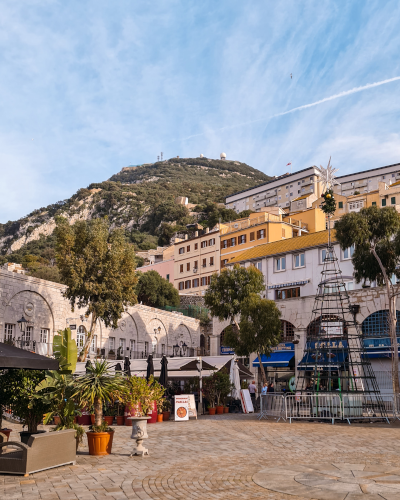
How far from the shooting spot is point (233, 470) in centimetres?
1029

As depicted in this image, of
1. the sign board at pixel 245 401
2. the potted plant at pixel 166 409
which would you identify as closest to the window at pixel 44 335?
the potted plant at pixel 166 409

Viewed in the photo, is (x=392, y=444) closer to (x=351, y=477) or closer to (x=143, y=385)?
(x=351, y=477)

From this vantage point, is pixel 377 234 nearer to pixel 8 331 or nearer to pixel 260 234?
pixel 8 331

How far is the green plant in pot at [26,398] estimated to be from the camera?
37.6 feet

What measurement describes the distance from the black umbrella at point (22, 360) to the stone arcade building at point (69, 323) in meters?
17.5

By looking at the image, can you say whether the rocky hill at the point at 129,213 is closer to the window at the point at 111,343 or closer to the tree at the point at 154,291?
the tree at the point at 154,291

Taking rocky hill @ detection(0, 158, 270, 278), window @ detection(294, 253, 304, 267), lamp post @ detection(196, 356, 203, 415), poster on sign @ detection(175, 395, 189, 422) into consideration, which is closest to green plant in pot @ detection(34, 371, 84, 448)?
poster on sign @ detection(175, 395, 189, 422)

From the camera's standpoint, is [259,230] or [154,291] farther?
[154,291]

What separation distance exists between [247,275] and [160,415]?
1469 centimetres

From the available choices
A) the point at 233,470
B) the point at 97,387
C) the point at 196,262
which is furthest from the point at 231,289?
the point at 196,262

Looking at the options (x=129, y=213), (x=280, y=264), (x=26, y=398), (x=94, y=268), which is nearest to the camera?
(x=26, y=398)

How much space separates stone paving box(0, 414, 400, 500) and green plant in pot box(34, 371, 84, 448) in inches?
34.9

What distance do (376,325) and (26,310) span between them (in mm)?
→ 20712

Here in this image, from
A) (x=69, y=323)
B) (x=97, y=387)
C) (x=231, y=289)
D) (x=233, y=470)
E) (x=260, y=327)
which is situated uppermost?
(x=231, y=289)
